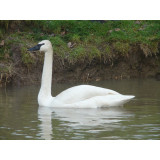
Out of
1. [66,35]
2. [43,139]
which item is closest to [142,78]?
[66,35]

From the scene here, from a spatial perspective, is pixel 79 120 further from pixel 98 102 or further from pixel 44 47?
pixel 44 47

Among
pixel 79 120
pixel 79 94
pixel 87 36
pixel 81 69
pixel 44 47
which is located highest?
pixel 87 36

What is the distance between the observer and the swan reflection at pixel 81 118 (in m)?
9.54

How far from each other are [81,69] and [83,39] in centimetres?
135

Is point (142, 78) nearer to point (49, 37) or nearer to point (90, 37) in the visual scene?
point (90, 37)

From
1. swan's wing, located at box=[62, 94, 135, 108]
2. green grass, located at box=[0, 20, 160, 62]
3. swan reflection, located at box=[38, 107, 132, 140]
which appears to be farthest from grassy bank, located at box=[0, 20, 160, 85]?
swan reflection, located at box=[38, 107, 132, 140]

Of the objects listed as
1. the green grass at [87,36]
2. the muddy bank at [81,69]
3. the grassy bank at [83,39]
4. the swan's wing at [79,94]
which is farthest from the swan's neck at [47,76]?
the green grass at [87,36]

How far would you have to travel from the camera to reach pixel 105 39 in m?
17.0

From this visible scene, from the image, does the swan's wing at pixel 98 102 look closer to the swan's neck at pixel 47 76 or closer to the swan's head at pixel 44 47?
the swan's neck at pixel 47 76

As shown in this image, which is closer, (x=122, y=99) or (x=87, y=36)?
(x=122, y=99)

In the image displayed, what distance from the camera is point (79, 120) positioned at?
407 inches

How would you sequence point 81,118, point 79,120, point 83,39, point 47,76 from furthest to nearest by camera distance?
1. point 83,39
2. point 47,76
3. point 81,118
4. point 79,120

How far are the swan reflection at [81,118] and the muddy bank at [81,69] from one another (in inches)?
146

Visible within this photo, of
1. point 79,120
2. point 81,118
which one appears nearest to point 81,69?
point 81,118
